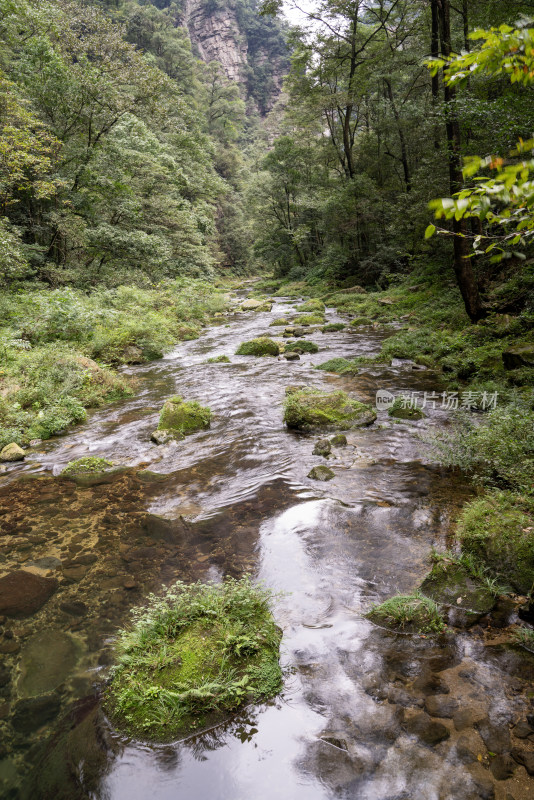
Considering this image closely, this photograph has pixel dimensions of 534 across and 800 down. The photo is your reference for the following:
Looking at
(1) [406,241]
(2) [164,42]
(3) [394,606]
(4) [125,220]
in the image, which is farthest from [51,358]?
(2) [164,42]

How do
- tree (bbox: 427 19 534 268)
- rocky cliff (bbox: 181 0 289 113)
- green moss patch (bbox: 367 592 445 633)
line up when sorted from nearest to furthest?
tree (bbox: 427 19 534 268)
green moss patch (bbox: 367 592 445 633)
rocky cliff (bbox: 181 0 289 113)

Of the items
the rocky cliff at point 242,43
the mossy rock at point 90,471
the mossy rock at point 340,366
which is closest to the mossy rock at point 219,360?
the mossy rock at point 340,366

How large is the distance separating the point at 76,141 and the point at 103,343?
12897mm

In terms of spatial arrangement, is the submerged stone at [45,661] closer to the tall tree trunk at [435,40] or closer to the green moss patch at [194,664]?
the green moss patch at [194,664]

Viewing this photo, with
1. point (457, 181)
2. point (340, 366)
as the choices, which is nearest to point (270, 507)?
point (340, 366)

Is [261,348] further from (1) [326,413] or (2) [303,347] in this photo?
(1) [326,413]

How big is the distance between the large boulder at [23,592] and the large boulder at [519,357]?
26.4 feet

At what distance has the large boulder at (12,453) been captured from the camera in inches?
269

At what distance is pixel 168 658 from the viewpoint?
9.33 feet

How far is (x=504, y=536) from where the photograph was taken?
11.2 feet

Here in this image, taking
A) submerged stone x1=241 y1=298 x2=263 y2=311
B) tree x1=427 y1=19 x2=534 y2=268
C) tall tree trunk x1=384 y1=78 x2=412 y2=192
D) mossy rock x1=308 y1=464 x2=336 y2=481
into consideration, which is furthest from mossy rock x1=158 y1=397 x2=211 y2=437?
tall tree trunk x1=384 y1=78 x2=412 y2=192

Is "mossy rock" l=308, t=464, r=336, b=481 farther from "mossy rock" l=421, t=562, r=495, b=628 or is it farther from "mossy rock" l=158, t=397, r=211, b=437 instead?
"mossy rock" l=158, t=397, r=211, b=437

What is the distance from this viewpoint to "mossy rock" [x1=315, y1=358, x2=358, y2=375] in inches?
418

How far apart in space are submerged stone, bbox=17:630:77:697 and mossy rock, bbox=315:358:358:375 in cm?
862
